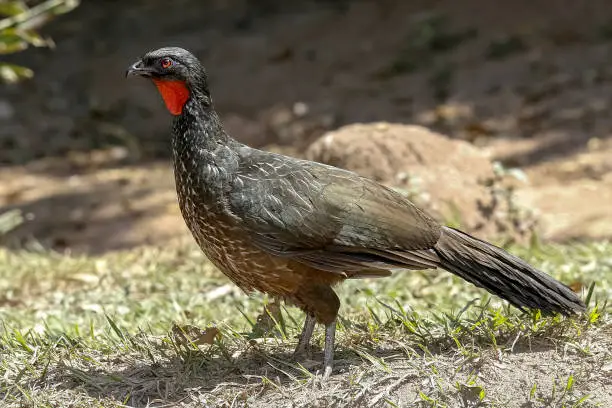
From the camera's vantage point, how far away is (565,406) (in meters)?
3.58

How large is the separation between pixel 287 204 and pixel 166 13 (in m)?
9.72

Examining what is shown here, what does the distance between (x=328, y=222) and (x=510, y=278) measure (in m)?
0.75

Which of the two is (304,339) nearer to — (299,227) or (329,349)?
(329,349)

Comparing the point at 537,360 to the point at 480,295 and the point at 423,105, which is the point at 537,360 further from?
the point at 423,105

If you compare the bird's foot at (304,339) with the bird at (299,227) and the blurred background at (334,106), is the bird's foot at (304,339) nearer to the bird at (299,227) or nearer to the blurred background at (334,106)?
the bird at (299,227)

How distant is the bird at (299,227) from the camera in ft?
12.4

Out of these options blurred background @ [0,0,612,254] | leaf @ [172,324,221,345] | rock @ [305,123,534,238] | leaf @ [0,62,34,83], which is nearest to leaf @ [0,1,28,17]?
blurred background @ [0,0,612,254]

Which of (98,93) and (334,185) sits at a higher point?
(334,185)

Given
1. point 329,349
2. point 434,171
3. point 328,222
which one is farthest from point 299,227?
point 434,171

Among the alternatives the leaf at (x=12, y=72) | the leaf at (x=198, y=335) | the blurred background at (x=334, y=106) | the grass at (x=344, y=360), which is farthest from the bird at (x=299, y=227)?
the leaf at (x=12, y=72)

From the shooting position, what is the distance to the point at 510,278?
3.94 m

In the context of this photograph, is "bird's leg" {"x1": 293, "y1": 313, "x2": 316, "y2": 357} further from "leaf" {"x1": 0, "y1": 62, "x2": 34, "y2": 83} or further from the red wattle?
"leaf" {"x1": 0, "y1": 62, "x2": 34, "y2": 83}

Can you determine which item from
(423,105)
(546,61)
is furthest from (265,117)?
(546,61)

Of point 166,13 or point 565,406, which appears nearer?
point 565,406
